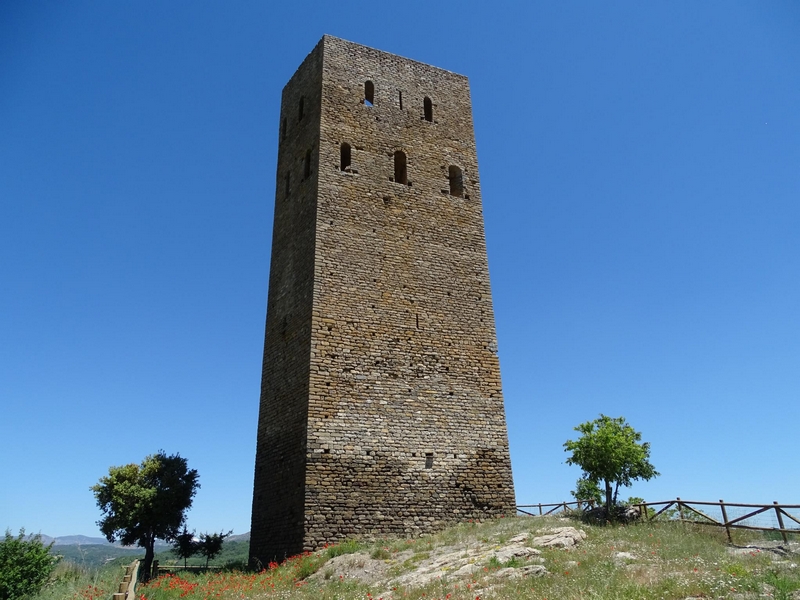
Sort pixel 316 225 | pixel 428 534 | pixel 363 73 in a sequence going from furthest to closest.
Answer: pixel 363 73, pixel 316 225, pixel 428 534

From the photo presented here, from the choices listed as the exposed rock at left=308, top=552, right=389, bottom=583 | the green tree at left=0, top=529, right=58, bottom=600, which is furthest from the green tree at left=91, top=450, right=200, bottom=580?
the exposed rock at left=308, top=552, right=389, bottom=583

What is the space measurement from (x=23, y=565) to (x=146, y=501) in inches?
178

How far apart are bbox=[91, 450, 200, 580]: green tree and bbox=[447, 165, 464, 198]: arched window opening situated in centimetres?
1278

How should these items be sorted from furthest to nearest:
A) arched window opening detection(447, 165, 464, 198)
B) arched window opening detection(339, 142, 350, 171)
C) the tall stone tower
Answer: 1. arched window opening detection(447, 165, 464, 198)
2. arched window opening detection(339, 142, 350, 171)
3. the tall stone tower

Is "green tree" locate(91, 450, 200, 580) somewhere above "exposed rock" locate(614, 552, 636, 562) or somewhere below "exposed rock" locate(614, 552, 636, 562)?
above

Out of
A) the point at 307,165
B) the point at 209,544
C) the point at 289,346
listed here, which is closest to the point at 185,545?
the point at 209,544

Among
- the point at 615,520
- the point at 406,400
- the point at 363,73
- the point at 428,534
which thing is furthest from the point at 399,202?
the point at 615,520

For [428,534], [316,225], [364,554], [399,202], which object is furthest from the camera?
[399,202]

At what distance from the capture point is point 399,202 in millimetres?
17734

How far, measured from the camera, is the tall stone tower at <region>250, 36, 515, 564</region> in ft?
46.6

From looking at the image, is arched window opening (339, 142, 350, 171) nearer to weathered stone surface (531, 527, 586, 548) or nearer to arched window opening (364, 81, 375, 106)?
arched window opening (364, 81, 375, 106)

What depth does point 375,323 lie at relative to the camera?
622 inches

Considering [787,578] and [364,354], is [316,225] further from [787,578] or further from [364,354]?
[787,578]

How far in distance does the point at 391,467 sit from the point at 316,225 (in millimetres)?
6592
